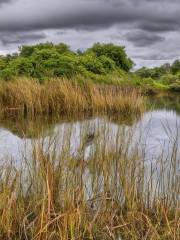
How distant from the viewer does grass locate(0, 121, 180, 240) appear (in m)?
4.04

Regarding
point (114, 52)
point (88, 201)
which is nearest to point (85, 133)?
point (88, 201)

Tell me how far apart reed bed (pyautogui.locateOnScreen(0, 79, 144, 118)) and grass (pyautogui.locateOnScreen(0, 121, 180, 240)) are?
8945 millimetres

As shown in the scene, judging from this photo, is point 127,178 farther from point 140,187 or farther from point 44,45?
point 44,45

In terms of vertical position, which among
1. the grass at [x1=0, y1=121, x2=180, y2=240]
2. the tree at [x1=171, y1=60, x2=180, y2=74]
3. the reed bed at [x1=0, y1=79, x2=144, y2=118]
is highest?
the grass at [x1=0, y1=121, x2=180, y2=240]

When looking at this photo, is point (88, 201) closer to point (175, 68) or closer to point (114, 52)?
point (114, 52)

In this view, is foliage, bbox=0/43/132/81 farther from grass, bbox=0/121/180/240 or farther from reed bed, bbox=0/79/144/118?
grass, bbox=0/121/180/240

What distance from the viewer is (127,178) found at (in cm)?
465

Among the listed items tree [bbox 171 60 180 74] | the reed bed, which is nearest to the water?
the reed bed

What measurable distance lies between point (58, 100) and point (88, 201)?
976 centimetres

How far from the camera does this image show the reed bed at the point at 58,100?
1389 cm

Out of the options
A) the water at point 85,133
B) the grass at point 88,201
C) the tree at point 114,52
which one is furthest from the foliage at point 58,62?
the grass at point 88,201

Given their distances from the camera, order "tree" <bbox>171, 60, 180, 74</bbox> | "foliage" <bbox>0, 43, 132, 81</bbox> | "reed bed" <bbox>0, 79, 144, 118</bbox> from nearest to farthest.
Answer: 1. "reed bed" <bbox>0, 79, 144, 118</bbox>
2. "foliage" <bbox>0, 43, 132, 81</bbox>
3. "tree" <bbox>171, 60, 180, 74</bbox>

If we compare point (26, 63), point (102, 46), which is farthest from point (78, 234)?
point (102, 46)

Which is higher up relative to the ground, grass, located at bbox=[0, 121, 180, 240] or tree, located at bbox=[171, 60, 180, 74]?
grass, located at bbox=[0, 121, 180, 240]
